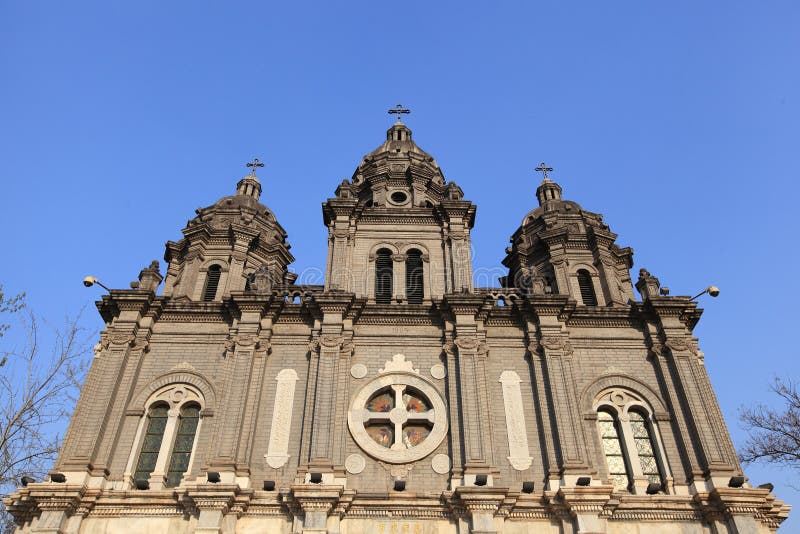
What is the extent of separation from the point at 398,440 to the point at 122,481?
7.93m

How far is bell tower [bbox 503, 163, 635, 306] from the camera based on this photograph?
26.0 meters

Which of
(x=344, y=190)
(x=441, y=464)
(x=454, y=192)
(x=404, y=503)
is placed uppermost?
(x=454, y=192)

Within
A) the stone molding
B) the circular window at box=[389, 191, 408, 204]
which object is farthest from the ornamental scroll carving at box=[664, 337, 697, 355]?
the circular window at box=[389, 191, 408, 204]

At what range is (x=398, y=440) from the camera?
64.1 ft

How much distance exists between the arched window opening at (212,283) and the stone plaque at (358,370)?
741 centimetres

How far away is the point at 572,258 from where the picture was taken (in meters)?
27.5

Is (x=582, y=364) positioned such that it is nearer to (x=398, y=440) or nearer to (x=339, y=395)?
(x=398, y=440)

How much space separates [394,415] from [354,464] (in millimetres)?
1968

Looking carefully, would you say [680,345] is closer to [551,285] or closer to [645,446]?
[645,446]

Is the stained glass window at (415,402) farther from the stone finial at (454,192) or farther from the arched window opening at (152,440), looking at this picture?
the stone finial at (454,192)

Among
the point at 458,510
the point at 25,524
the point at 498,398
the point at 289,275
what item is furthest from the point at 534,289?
the point at 25,524

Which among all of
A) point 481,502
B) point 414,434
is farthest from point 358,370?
point 481,502

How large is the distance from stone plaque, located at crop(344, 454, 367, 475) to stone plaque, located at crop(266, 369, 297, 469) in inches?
69.4

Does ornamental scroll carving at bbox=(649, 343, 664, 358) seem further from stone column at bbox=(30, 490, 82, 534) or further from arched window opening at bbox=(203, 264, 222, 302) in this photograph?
stone column at bbox=(30, 490, 82, 534)
